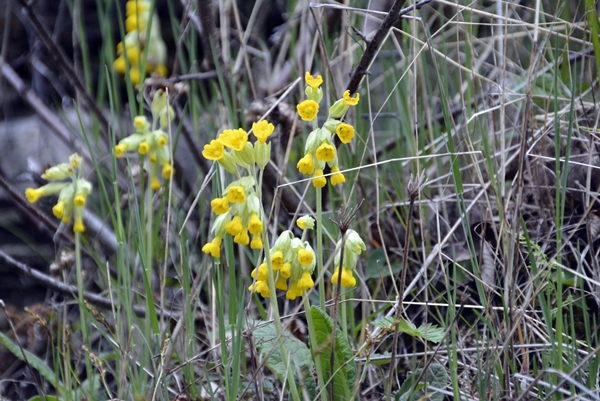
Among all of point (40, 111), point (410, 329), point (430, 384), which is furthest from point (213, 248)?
point (40, 111)

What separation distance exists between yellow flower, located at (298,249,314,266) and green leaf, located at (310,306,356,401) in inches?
4.1

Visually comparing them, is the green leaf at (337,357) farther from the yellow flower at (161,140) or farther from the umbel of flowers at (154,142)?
the yellow flower at (161,140)

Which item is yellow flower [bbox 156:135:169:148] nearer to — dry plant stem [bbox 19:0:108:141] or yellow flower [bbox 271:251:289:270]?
dry plant stem [bbox 19:0:108:141]

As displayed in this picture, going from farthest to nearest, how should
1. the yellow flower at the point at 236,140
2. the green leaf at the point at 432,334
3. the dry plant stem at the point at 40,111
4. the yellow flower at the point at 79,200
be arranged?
the dry plant stem at the point at 40,111
the yellow flower at the point at 79,200
the green leaf at the point at 432,334
the yellow flower at the point at 236,140

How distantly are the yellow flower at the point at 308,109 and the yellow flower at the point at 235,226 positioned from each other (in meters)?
0.27

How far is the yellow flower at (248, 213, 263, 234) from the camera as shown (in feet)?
4.24

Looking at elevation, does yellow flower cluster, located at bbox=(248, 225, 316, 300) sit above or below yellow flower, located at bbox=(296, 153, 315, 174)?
below

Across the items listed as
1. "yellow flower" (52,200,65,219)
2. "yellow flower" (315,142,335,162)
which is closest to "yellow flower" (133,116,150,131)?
"yellow flower" (52,200,65,219)

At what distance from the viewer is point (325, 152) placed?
1.36 meters

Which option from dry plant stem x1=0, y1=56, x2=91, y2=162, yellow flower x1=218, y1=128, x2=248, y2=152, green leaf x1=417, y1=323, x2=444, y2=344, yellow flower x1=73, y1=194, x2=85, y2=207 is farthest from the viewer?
dry plant stem x1=0, y1=56, x2=91, y2=162

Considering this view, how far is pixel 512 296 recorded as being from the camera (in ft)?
4.42

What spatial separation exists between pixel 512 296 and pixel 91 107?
182 cm

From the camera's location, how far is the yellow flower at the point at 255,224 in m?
1.29

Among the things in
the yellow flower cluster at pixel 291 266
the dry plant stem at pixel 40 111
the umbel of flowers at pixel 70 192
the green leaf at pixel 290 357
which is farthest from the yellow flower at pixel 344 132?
the dry plant stem at pixel 40 111
